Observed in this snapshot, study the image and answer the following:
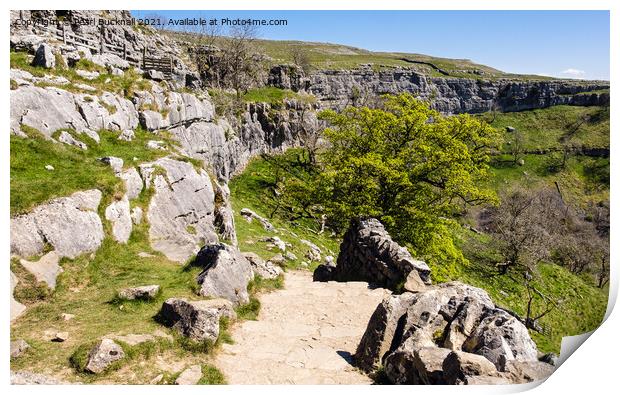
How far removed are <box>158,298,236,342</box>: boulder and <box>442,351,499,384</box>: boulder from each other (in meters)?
7.08

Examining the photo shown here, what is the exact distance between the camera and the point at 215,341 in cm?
1277

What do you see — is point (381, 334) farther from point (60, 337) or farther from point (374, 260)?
point (60, 337)

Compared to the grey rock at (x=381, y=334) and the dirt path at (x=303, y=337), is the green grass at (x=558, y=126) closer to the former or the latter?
the dirt path at (x=303, y=337)

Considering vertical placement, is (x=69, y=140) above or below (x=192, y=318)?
above

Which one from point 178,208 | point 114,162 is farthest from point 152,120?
point 178,208

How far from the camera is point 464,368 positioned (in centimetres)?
954

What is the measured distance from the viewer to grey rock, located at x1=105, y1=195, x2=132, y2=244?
18281mm

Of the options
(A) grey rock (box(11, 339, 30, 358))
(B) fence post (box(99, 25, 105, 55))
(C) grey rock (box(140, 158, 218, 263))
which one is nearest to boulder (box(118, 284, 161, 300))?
(A) grey rock (box(11, 339, 30, 358))

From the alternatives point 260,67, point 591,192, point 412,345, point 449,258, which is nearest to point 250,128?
point 260,67

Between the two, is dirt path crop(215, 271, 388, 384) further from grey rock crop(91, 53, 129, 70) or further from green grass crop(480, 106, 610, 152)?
green grass crop(480, 106, 610, 152)

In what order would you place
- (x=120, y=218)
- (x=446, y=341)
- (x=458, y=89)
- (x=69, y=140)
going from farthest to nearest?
(x=458, y=89) < (x=69, y=140) < (x=120, y=218) < (x=446, y=341)

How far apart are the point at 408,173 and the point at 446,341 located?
48.0 ft

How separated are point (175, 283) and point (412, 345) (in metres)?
9.52
